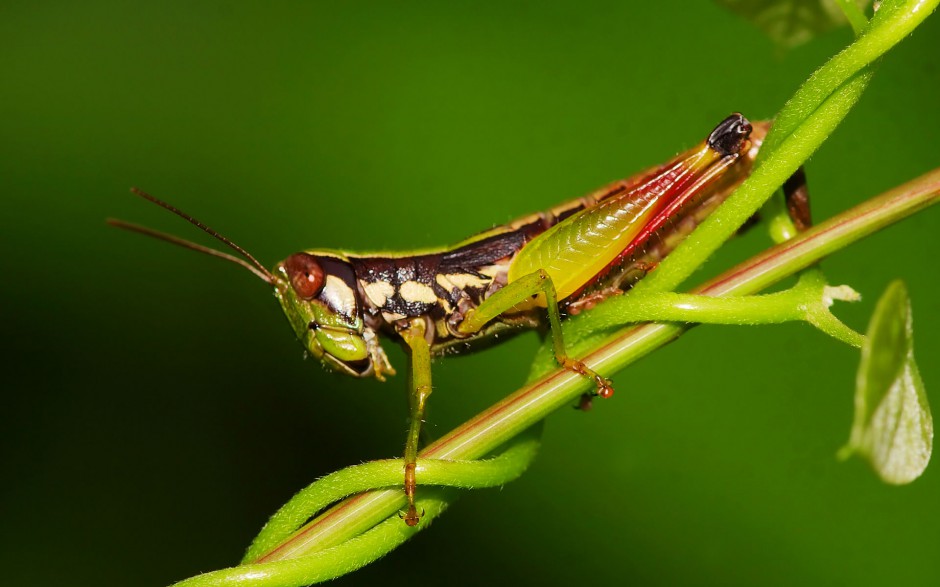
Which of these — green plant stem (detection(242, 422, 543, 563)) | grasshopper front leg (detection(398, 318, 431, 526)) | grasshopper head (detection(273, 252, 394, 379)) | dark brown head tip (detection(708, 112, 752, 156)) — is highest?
dark brown head tip (detection(708, 112, 752, 156))

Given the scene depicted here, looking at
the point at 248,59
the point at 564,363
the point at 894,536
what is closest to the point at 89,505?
the point at 248,59

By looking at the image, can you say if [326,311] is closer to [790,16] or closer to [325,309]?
[325,309]

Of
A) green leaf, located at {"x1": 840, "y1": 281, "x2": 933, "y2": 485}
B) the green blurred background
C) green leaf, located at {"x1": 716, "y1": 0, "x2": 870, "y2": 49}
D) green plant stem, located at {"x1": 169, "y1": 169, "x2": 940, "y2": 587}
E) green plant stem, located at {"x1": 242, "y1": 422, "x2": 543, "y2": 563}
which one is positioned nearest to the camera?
green leaf, located at {"x1": 840, "y1": 281, "x2": 933, "y2": 485}

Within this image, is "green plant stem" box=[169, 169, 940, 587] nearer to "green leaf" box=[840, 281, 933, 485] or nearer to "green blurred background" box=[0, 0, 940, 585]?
"green leaf" box=[840, 281, 933, 485]

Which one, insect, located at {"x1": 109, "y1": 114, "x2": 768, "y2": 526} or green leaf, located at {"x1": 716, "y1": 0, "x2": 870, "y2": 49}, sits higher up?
green leaf, located at {"x1": 716, "y1": 0, "x2": 870, "y2": 49}

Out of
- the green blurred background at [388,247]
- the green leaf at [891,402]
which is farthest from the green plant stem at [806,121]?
the green blurred background at [388,247]

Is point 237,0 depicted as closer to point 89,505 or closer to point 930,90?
point 89,505

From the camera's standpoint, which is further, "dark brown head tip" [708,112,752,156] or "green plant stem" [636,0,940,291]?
"dark brown head tip" [708,112,752,156]

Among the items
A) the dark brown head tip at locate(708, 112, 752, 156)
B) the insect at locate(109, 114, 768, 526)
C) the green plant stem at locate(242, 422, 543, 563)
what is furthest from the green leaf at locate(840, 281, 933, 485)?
the dark brown head tip at locate(708, 112, 752, 156)
